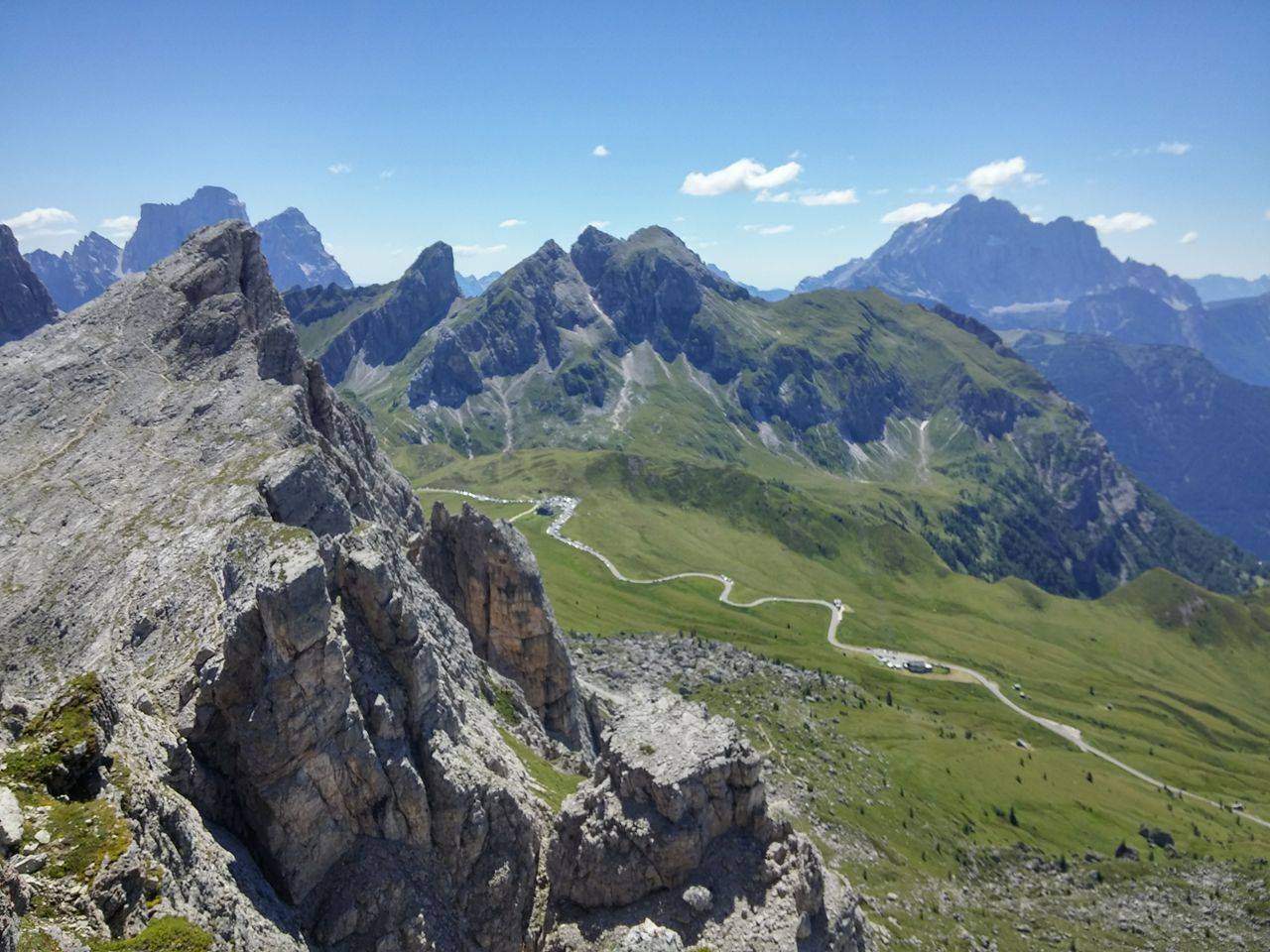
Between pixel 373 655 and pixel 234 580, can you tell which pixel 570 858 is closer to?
pixel 373 655

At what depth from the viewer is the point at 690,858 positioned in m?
50.0

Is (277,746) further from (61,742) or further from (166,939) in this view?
(166,939)

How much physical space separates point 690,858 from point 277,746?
2697 cm

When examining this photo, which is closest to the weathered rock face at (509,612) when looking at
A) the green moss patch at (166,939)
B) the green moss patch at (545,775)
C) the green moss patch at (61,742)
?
the green moss patch at (545,775)

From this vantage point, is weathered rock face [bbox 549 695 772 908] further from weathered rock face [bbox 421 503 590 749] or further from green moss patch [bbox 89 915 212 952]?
weathered rock face [bbox 421 503 590 749]

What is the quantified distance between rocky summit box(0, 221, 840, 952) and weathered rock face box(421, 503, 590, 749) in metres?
13.9

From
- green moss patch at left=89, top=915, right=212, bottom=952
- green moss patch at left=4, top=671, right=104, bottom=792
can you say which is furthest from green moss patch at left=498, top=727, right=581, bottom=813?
green moss patch at left=4, top=671, right=104, bottom=792

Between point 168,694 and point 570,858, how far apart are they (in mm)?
27821

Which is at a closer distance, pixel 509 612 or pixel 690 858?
pixel 690 858

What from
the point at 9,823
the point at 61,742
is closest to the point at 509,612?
the point at 61,742

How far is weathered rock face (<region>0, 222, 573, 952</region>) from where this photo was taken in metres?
42.1

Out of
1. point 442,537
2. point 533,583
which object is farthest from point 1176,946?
point 442,537

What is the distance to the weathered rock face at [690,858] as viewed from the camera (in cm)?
4762

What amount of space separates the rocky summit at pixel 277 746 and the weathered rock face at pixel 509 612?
13.9 m
